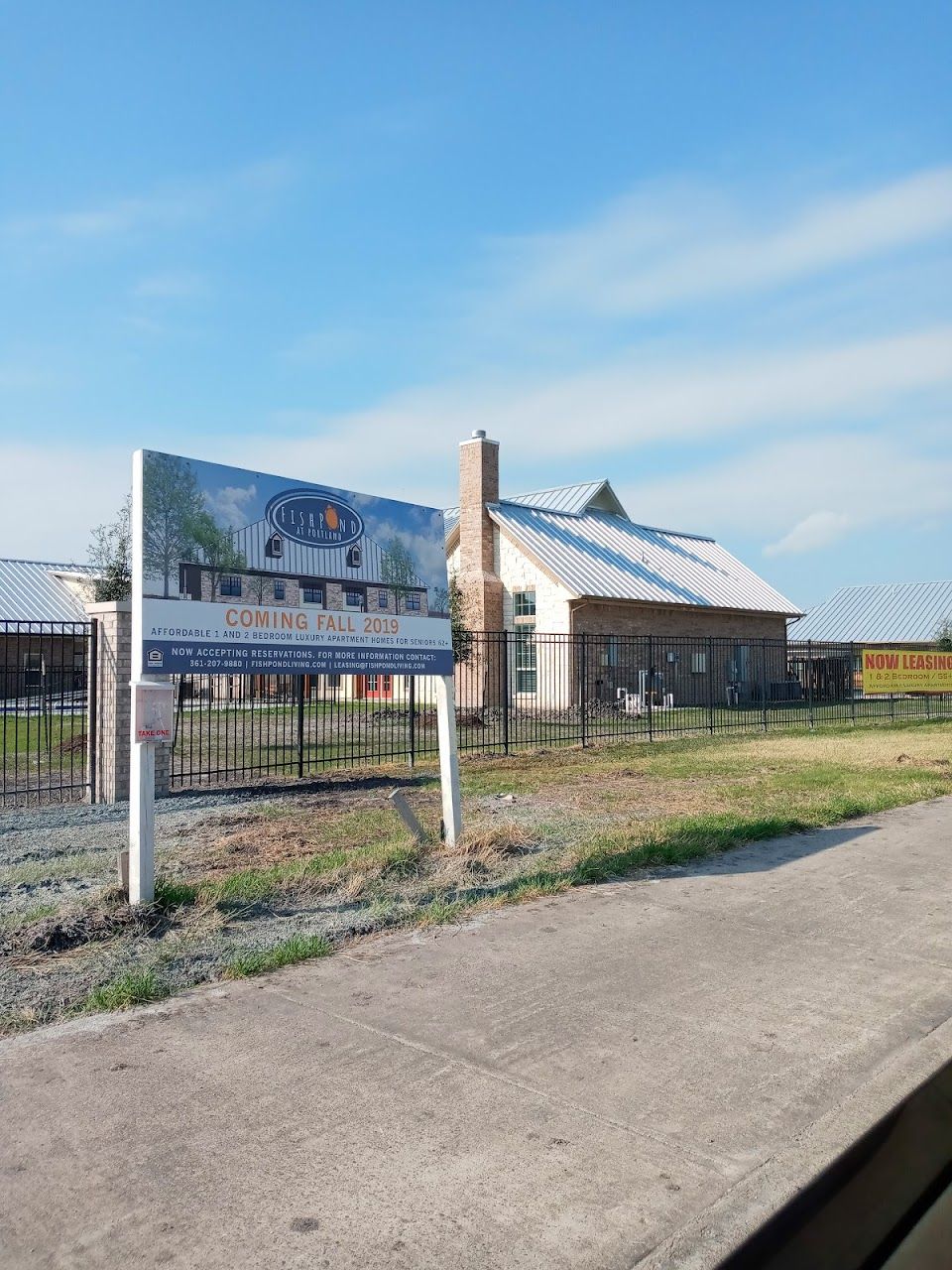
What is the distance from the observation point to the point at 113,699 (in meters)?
11.5

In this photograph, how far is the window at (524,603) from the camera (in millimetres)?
30609

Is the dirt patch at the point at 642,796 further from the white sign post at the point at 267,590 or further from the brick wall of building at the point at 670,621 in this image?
the brick wall of building at the point at 670,621

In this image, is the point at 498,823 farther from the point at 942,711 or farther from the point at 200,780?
the point at 942,711

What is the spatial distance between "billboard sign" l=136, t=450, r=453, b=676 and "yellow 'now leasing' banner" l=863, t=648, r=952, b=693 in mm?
18199

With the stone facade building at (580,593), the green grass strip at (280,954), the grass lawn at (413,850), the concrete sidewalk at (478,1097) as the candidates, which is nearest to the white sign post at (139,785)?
the grass lawn at (413,850)

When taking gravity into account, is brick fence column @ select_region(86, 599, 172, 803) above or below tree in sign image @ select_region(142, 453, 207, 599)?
below

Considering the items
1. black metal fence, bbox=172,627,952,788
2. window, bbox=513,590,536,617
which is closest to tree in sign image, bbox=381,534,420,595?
black metal fence, bbox=172,627,952,788

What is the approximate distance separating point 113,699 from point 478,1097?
8.57 metres

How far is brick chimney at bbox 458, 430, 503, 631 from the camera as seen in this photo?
30.9 meters

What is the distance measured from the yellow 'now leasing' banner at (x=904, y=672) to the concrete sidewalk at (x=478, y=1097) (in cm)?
1971

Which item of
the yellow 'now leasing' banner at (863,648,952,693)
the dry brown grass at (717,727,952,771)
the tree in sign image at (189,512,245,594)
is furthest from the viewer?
the yellow 'now leasing' banner at (863,648,952,693)

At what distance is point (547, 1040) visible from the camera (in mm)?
4500

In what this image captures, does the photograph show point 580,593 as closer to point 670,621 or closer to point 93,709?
point 670,621

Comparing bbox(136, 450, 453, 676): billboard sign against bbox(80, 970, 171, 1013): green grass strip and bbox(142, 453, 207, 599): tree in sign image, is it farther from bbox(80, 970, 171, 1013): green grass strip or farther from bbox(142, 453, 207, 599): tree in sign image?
bbox(80, 970, 171, 1013): green grass strip
